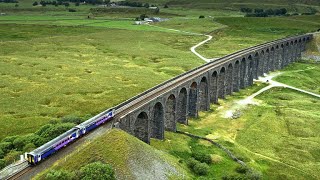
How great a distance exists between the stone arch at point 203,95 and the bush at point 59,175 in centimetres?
5632

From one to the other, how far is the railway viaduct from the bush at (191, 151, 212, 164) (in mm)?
8019

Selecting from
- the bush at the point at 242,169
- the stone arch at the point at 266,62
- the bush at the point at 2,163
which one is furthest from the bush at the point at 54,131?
the stone arch at the point at 266,62

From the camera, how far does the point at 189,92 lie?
88.1 meters

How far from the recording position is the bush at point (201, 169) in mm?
62812

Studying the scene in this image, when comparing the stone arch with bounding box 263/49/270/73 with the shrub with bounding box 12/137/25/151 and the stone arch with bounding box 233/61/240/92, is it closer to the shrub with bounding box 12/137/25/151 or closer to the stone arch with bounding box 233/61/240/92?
the stone arch with bounding box 233/61/240/92

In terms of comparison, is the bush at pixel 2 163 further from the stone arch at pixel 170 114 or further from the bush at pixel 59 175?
the stone arch at pixel 170 114

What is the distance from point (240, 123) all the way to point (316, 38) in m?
127

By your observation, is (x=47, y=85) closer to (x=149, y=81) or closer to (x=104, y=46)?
(x=149, y=81)

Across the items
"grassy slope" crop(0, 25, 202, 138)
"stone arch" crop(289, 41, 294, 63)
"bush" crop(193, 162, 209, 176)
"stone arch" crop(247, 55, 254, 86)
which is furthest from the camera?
"stone arch" crop(289, 41, 294, 63)

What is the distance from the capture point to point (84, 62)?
13925 cm

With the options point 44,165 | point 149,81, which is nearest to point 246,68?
point 149,81

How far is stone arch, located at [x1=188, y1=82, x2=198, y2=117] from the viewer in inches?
3509

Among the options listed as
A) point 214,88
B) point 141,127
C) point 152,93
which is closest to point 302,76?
point 214,88

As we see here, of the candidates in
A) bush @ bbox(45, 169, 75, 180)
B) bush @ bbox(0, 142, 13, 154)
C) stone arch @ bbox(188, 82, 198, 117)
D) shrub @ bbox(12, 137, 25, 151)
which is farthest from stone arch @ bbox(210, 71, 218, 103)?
bush @ bbox(45, 169, 75, 180)
